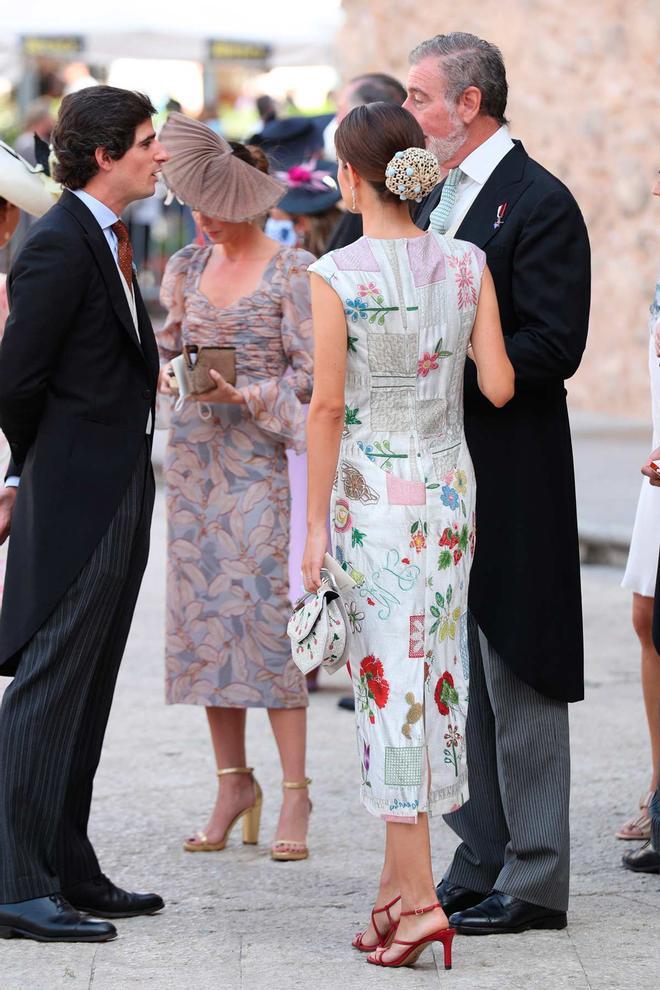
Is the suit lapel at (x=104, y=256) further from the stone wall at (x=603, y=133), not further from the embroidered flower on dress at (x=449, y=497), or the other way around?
the stone wall at (x=603, y=133)

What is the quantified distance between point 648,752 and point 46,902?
2.40 m

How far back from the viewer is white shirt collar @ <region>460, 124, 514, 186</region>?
12.7 ft

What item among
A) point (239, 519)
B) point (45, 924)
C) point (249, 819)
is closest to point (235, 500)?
point (239, 519)

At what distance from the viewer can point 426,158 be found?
136 inches

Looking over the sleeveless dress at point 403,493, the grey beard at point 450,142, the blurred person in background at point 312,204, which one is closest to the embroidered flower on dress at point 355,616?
the sleeveless dress at point 403,493

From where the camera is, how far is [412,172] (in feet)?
11.3

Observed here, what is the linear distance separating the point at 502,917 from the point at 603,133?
31.9 ft

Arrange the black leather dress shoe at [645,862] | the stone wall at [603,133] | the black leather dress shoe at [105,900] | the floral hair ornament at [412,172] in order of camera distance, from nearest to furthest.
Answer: the floral hair ornament at [412,172] → the black leather dress shoe at [105,900] → the black leather dress shoe at [645,862] → the stone wall at [603,133]

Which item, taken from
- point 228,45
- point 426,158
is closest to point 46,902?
point 426,158

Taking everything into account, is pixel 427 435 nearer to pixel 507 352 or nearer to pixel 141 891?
pixel 507 352

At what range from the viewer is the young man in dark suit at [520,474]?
3.78 meters

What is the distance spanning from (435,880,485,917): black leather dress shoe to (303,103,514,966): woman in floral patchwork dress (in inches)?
15.3

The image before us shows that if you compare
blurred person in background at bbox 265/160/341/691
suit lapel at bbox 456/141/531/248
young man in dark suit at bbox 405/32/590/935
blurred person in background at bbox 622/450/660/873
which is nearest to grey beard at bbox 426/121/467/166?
young man in dark suit at bbox 405/32/590/935

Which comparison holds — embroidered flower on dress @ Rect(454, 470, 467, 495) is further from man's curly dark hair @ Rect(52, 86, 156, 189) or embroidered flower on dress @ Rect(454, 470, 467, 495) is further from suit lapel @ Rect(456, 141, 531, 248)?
man's curly dark hair @ Rect(52, 86, 156, 189)
